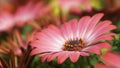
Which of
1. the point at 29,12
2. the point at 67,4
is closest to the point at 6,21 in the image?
the point at 29,12

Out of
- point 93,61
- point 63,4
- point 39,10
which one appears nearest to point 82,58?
point 93,61

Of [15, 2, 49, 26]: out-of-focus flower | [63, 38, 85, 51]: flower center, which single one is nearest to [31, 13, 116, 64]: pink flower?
[63, 38, 85, 51]: flower center

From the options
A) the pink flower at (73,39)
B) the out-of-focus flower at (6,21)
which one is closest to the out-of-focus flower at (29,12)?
the out-of-focus flower at (6,21)

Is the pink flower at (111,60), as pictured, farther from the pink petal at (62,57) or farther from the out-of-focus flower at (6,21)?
the out-of-focus flower at (6,21)

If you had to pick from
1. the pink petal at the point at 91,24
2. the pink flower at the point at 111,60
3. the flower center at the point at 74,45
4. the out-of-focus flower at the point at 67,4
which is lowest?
the pink flower at the point at 111,60

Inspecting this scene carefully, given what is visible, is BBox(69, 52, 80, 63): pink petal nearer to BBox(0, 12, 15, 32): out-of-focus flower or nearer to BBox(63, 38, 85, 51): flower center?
BBox(63, 38, 85, 51): flower center

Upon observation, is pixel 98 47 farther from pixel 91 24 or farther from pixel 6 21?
pixel 6 21
